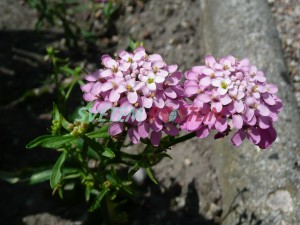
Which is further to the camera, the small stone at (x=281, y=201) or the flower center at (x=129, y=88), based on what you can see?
the small stone at (x=281, y=201)

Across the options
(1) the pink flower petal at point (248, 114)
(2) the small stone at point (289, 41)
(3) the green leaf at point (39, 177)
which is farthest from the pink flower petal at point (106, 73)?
(2) the small stone at point (289, 41)

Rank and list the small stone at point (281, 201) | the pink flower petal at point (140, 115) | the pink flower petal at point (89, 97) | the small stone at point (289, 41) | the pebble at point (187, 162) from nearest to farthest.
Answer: the pink flower petal at point (140, 115), the pink flower petal at point (89, 97), the small stone at point (281, 201), the pebble at point (187, 162), the small stone at point (289, 41)

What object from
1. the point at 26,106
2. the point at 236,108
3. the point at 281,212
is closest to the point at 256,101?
the point at 236,108

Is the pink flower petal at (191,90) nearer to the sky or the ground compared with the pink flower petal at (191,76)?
nearer to the ground

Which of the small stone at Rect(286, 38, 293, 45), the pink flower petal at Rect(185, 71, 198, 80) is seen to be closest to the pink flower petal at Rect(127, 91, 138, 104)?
the pink flower petal at Rect(185, 71, 198, 80)

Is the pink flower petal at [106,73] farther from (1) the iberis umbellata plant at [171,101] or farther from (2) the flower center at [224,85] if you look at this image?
A: (2) the flower center at [224,85]

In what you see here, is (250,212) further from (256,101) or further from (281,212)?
(256,101)

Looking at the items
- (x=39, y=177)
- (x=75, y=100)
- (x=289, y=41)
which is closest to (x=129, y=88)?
(x=39, y=177)

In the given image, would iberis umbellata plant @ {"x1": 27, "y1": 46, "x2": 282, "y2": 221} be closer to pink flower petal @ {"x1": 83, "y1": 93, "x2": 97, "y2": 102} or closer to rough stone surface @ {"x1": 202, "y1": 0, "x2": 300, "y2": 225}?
pink flower petal @ {"x1": 83, "y1": 93, "x2": 97, "y2": 102}

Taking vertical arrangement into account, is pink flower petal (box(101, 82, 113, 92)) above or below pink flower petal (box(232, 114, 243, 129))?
below
